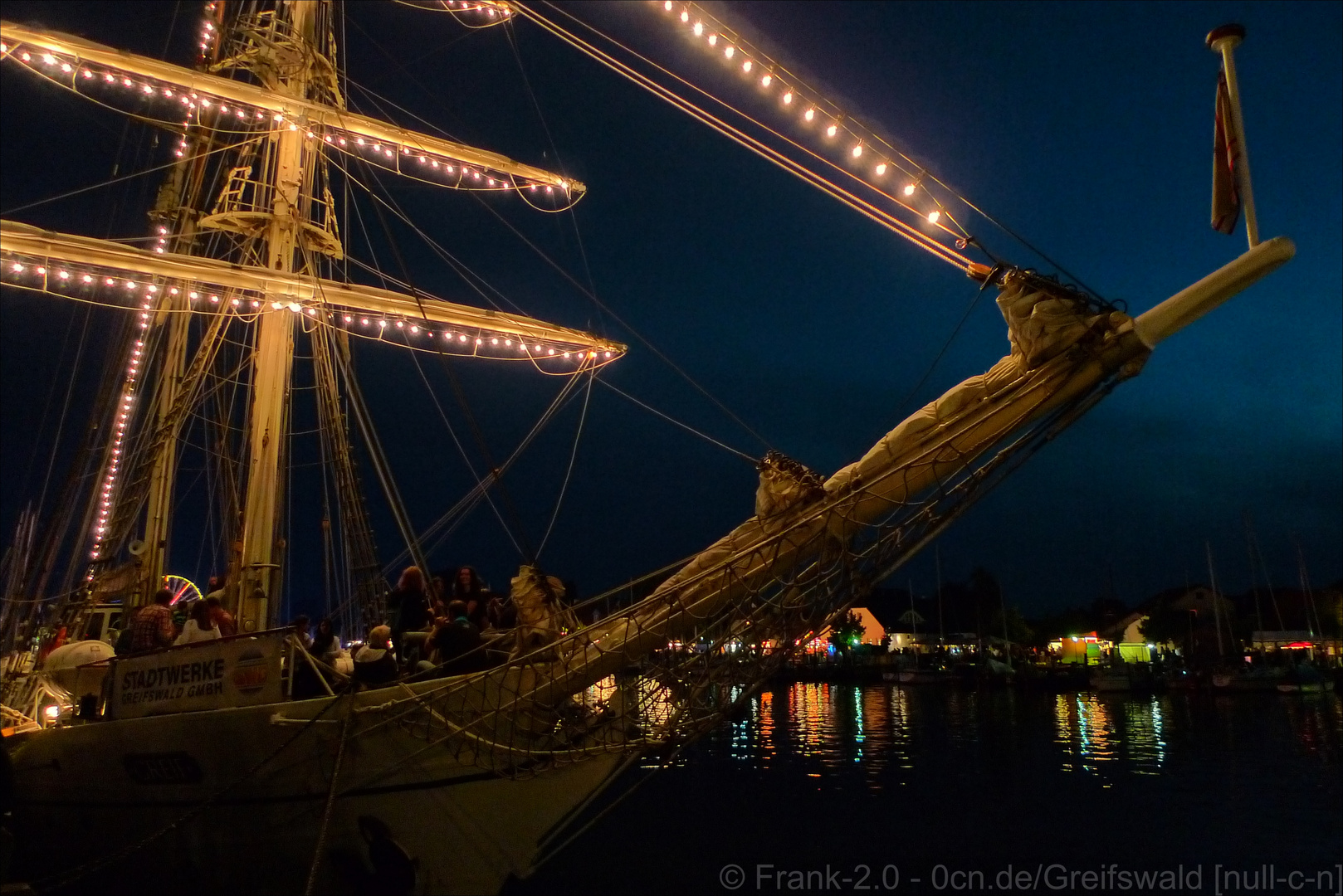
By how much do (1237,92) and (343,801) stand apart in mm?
8866

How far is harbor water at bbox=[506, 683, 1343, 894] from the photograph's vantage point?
432 inches

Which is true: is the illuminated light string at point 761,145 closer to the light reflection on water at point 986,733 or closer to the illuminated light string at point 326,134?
the illuminated light string at point 326,134

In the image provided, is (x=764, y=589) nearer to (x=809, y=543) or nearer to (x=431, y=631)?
(x=809, y=543)

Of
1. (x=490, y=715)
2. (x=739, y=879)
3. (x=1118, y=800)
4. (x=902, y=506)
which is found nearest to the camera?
(x=902, y=506)

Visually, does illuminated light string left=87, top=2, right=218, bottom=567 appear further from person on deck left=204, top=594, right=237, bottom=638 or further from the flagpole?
the flagpole

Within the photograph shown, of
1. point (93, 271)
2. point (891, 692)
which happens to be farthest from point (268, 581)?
point (891, 692)

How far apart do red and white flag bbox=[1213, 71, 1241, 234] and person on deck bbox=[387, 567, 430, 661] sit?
26.0 feet

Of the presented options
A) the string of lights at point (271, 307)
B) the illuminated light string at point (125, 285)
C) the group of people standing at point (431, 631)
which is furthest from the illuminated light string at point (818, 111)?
the illuminated light string at point (125, 285)

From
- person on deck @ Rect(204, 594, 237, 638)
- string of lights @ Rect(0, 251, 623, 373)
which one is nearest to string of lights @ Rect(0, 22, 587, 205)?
string of lights @ Rect(0, 251, 623, 373)

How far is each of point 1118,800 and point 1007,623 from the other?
5644 cm

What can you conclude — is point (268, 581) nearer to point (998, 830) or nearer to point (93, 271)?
point (93, 271)

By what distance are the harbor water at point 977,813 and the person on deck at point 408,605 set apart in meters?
2.84

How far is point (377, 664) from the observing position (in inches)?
308

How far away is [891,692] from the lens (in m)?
46.8
